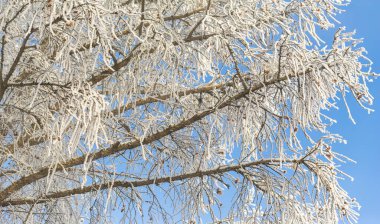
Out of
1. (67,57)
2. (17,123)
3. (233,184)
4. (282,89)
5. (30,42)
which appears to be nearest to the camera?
(67,57)

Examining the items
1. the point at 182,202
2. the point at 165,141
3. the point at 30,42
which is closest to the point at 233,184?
the point at 182,202

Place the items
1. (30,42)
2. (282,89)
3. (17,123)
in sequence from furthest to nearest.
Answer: (30,42) < (17,123) < (282,89)

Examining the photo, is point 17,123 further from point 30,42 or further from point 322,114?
point 322,114

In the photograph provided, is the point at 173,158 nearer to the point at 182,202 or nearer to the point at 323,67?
the point at 182,202

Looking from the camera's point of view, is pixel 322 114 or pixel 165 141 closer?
pixel 322 114

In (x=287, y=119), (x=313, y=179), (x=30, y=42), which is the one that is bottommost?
(x=313, y=179)

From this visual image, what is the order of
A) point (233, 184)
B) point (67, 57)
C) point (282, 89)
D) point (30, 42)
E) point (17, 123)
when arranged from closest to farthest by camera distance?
1. point (67, 57)
2. point (282, 89)
3. point (233, 184)
4. point (17, 123)
5. point (30, 42)

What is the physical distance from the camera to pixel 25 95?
4.64 m

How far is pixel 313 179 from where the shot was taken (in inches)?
159

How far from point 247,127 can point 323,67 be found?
813 millimetres

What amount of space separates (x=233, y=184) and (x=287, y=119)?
82 centimetres

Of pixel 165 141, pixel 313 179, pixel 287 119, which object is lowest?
pixel 313 179

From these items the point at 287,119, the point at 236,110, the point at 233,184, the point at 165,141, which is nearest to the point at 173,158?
the point at 165,141

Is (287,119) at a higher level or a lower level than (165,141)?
lower
